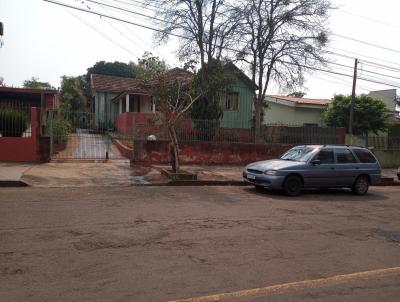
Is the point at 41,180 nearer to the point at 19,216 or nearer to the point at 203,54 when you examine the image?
the point at 19,216

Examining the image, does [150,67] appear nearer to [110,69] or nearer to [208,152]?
[208,152]

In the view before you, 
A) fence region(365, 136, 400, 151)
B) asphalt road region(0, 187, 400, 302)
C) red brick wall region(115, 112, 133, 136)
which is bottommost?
asphalt road region(0, 187, 400, 302)

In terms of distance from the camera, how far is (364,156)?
1524 cm

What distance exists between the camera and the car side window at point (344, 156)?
1462cm

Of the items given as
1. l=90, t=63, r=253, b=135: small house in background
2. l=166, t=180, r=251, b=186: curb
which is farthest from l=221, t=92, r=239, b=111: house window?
l=166, t=180, r=251, b=186: curb

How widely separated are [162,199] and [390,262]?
5906 millimetres

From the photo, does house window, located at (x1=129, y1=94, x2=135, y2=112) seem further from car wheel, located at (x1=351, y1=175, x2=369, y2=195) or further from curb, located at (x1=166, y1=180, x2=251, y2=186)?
car wheel, located at (x1=351, y1=175, x2=369, y2=195)

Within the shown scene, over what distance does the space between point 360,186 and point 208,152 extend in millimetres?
7379

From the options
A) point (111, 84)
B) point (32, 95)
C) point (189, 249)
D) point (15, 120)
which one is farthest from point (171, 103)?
point (111, 84)

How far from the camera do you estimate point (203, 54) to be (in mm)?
25078

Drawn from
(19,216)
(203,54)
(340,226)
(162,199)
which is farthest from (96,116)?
(340,226)

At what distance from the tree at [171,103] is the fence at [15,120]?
480 centimetres

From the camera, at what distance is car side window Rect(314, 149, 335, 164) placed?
14.2m

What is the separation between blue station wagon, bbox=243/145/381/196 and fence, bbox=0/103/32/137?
8.08 meters
